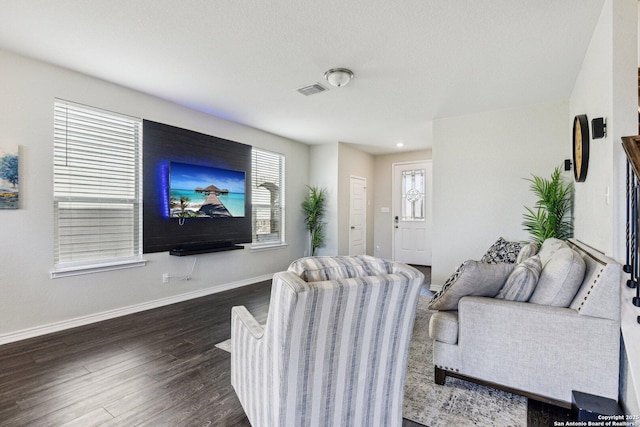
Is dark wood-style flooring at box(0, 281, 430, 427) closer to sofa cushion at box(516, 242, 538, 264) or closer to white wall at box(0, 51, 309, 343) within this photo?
white wall at box(0, 51, 309, 343)

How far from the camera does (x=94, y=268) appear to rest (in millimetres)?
3365

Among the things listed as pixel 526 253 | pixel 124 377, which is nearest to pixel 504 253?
pixel 526 253

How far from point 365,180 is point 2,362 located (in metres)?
6.35

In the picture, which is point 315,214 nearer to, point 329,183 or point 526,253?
point 329,183

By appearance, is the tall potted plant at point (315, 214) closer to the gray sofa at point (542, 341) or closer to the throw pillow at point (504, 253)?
the throw pillow at point (504, 253)

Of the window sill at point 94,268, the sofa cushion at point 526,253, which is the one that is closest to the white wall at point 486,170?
the sofa cushion at point 526,253

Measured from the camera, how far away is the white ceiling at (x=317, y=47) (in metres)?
2.22

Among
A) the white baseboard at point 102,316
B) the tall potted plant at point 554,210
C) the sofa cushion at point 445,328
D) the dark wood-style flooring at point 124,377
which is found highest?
the tall potted plant at point 554,210

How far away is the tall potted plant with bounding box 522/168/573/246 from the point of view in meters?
3.71

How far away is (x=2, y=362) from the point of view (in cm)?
246

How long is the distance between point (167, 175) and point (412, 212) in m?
5.27

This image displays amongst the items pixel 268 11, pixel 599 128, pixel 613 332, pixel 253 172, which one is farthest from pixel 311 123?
pixel 613 332

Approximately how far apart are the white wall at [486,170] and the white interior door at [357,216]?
232 cm

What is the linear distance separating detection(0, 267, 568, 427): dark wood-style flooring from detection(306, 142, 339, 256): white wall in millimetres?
3200
